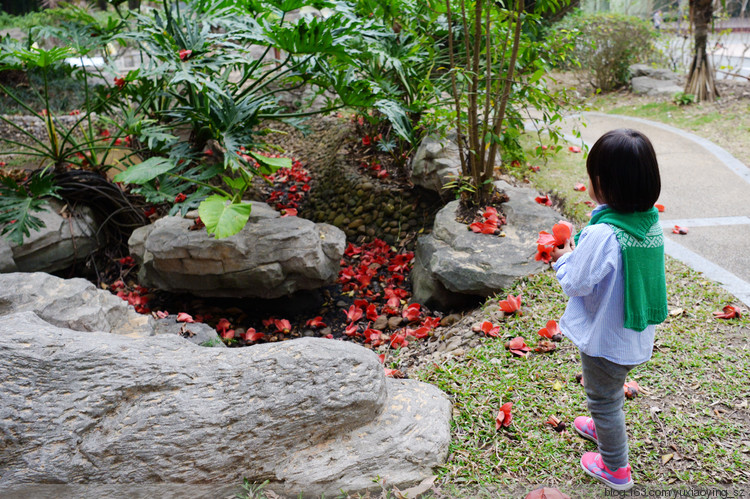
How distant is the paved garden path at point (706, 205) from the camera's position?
11.7ft

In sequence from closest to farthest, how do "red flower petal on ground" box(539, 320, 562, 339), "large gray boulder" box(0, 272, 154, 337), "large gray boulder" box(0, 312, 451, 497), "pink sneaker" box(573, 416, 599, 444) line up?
"large gray boulder" box(0, 312, 451, 497), "pink sneaker" box(573, 416, 599, 444), "large gray boulder" box(0, 272, 154, 337), "red flower petal on ground" box(539, 320, 562, 339)

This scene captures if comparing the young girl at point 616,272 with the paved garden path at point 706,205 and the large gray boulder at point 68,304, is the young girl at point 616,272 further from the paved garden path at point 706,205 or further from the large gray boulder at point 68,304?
the large gray boulder at point 68,304

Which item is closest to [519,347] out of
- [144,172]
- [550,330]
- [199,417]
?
[550,330]

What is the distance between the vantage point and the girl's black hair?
→ 1534 millimetres

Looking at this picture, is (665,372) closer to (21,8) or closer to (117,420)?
(117,420)

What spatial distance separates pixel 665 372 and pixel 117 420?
235cm

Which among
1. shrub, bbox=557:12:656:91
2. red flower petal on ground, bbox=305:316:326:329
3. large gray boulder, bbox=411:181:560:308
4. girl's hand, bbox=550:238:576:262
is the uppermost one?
shrub, bbox=557:12:656:91

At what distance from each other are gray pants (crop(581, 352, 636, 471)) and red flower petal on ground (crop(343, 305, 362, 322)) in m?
2.25

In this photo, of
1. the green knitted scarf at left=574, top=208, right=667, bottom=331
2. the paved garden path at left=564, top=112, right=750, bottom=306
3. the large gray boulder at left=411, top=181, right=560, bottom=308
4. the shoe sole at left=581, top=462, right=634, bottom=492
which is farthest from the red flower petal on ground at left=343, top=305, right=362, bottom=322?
the green knitted scarf at left=574, top=208, right=667, bottom=331

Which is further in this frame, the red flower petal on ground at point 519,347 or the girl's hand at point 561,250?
the red flower petal on ground at point 519,347

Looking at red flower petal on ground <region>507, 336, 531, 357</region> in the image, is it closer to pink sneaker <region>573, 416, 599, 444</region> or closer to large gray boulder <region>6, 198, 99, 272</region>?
pink sneaker <region>573, 416, 599, 444</region>

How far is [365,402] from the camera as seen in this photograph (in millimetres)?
1914

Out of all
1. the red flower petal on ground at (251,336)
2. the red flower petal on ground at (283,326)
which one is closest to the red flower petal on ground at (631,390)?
the red flower petal on ground at (283,326)

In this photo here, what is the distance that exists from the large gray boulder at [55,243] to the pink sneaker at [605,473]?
4010mm
